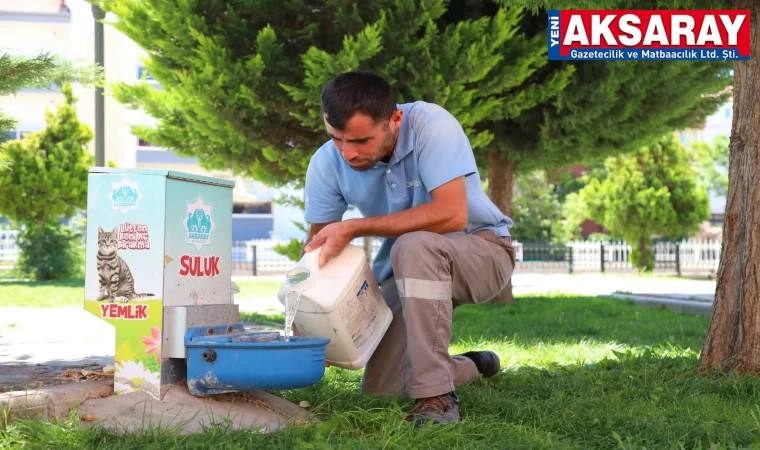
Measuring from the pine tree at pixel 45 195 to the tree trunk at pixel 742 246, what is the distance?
49.6 ft

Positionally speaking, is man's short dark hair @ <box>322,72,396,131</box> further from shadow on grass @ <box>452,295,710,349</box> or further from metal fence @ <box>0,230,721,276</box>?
metal fence @ <box>0,230,721,276</box>

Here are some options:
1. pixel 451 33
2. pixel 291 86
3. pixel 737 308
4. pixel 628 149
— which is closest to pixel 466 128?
pixel 451 33

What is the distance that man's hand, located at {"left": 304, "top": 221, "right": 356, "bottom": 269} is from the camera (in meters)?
3.05

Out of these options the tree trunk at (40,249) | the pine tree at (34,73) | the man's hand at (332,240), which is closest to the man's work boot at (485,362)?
the man's hand at (332,240)

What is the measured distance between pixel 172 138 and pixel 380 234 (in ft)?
21.7

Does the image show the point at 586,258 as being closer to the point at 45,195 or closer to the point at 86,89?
the point at 45,195

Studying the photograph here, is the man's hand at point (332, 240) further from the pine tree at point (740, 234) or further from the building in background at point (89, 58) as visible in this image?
the building in background at point (89, 58)

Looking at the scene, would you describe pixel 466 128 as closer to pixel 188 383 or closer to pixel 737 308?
pixel 737 308

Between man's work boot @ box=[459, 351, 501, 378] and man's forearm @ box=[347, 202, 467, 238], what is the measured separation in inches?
36.5

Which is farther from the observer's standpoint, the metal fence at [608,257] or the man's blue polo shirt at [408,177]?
the metal fence at [608,257]

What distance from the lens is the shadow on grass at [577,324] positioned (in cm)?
590

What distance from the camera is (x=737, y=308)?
393 cm

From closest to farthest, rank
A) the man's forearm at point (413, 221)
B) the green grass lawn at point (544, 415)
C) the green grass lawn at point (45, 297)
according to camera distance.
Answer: the green grass lawn at point (544, 415)
the man's forearm at point (413, 221)
the green grass lawn at point (45, 297)

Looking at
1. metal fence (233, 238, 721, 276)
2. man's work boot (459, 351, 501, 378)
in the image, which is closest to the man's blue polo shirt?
man's work boot (459, 351, 501, 378)
